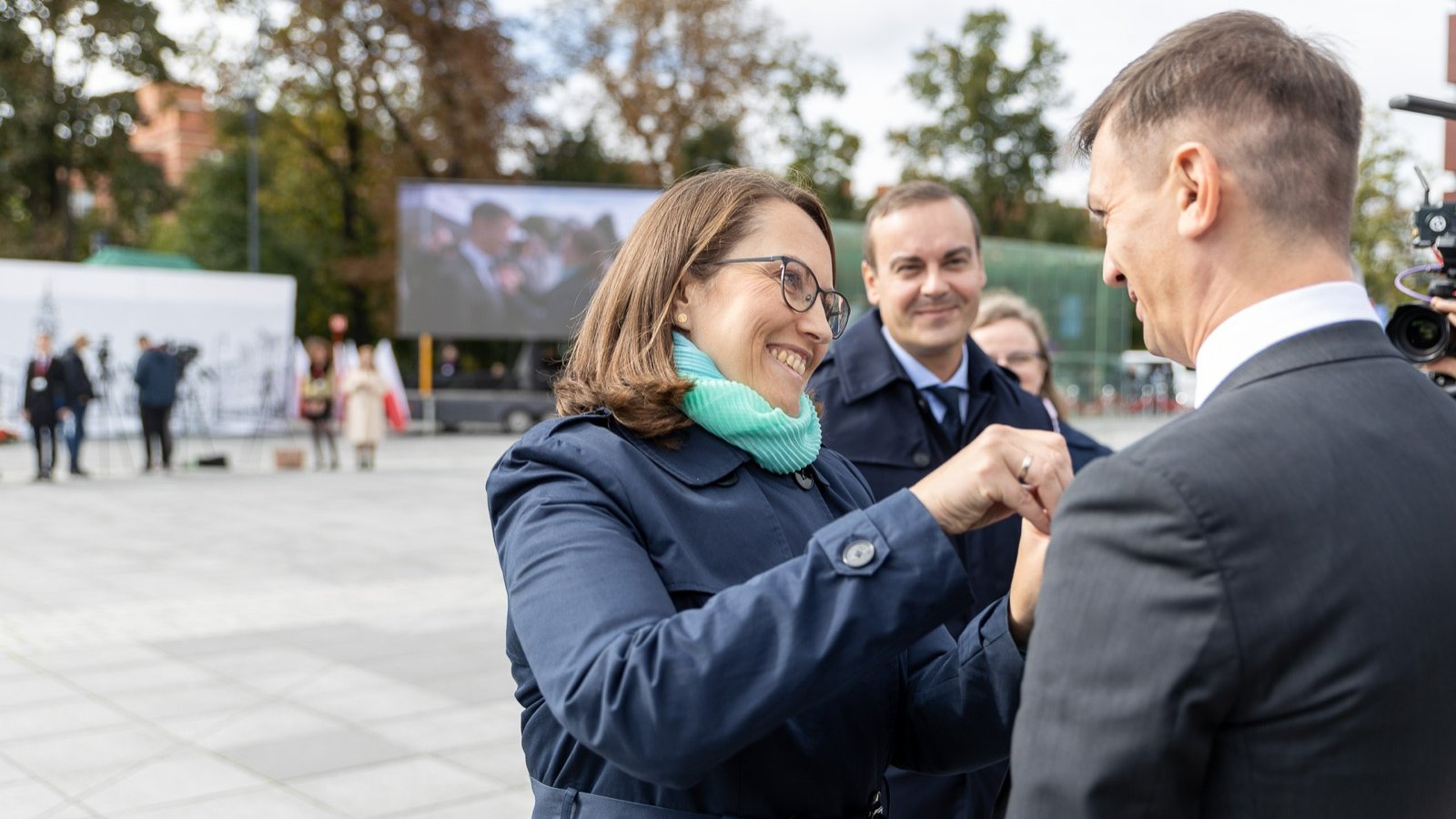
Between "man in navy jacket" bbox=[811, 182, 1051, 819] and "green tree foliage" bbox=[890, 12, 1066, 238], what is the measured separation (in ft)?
150

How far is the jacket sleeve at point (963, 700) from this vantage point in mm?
1655

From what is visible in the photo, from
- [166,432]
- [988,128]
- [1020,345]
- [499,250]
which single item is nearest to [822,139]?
[988,128]

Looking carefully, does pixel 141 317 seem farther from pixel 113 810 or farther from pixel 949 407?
pixel 949 407

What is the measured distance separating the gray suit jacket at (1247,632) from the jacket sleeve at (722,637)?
0.69 ft

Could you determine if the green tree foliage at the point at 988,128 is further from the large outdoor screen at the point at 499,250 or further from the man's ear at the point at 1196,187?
the man's ear at the point at 1196,187

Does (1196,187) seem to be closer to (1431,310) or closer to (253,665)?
(1431,310)

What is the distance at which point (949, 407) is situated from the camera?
3594 mm

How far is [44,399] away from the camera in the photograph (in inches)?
654

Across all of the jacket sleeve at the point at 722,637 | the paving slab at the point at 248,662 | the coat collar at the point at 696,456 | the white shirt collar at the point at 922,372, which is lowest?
the paving slab at the point at 248,662

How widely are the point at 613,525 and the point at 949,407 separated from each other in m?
2.20

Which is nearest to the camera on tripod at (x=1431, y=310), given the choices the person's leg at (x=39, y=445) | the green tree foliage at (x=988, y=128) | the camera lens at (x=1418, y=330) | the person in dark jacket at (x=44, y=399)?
the camera lens at (x=1418, y=330)

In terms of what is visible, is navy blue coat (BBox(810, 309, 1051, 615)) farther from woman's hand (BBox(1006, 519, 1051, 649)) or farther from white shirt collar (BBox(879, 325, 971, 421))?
woman's hand (BBox(1006, 519, 1051, 649))

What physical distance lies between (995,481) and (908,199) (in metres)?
2.49

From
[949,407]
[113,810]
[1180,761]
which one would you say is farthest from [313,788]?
[1180,761]
